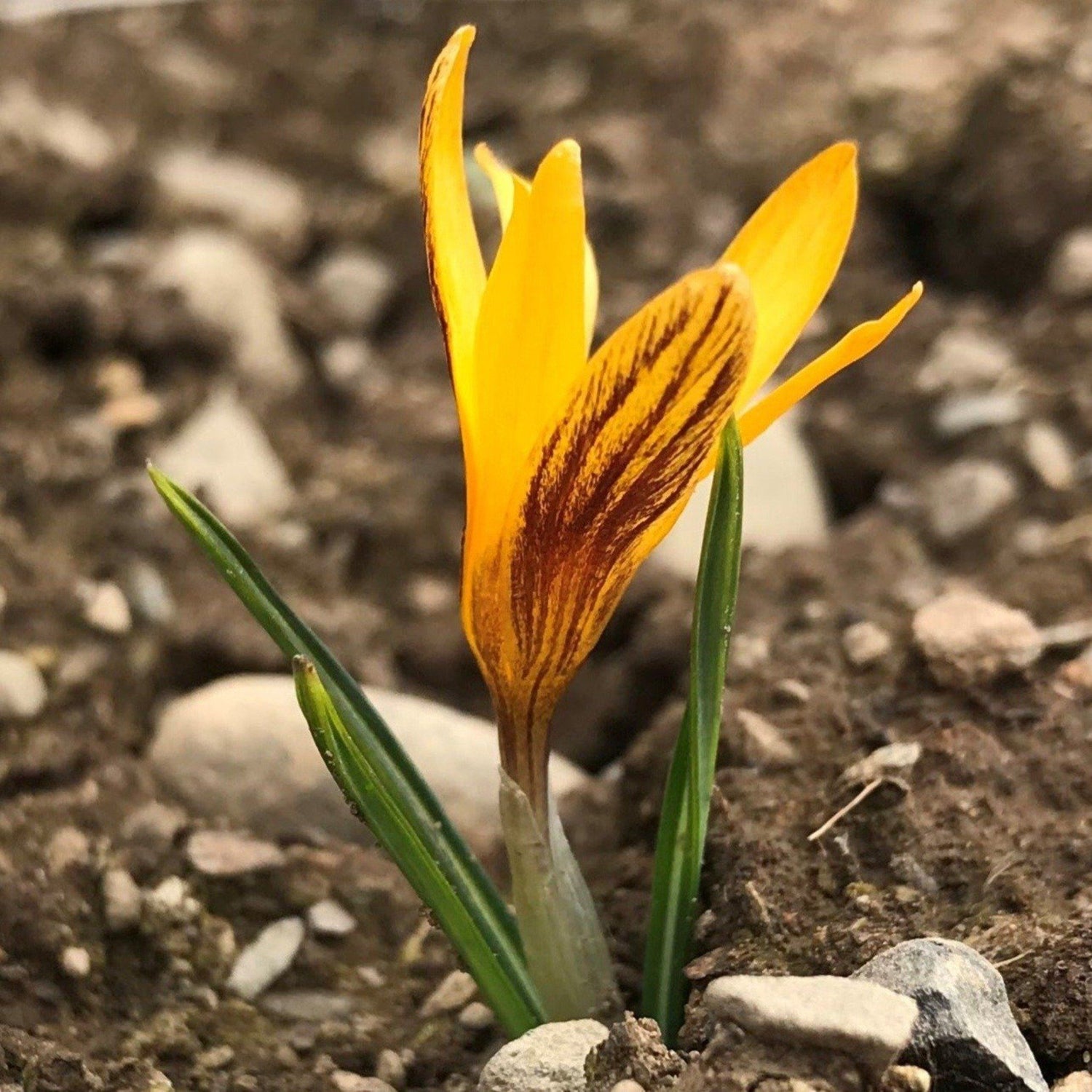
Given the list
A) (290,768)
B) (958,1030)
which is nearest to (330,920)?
(290,768)

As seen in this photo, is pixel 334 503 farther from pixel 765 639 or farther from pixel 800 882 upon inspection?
pixel 800 882

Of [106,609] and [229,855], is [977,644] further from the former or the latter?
[106,609]

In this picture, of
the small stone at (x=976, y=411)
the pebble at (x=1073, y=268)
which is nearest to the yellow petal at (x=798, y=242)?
the small stone at (x=976, y=411)

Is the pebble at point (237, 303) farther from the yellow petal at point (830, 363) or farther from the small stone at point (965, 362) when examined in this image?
the yellow petal at point (830, 363)

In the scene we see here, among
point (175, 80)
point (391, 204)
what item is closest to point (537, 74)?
point (391, 204)

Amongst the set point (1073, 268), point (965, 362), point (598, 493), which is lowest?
point (598, 493)
